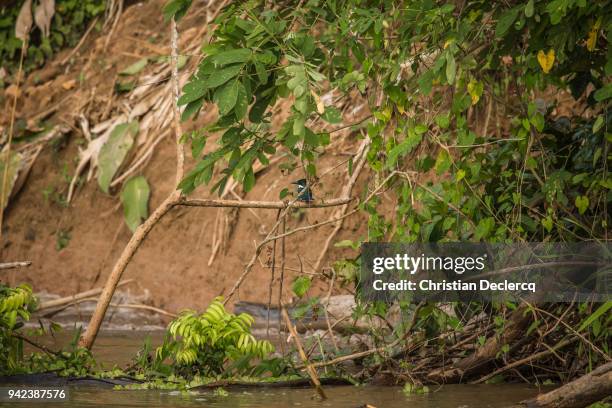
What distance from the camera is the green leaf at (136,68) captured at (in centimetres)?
1005

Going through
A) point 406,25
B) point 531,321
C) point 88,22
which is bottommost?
point 531,321

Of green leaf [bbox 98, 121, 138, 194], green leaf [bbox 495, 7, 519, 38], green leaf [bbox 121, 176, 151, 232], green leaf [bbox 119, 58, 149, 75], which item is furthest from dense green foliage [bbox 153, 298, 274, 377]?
green leaf [bbox 119, 58, 149, 75]

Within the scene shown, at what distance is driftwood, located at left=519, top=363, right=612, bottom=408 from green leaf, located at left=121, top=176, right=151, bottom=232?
550cm

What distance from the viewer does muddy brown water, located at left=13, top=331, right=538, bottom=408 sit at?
→ 15.1 ft

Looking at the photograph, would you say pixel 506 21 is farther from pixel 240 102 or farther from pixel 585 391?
pixel 585 391

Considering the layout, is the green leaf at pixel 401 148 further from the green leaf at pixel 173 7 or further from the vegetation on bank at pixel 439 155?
the green leaf at pixel 173 7

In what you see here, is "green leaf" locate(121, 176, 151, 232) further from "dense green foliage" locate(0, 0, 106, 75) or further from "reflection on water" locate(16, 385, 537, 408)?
"reflection on water" locate(16, 385, 537, 408)

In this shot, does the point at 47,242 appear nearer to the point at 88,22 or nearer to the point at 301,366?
the point at 88,22

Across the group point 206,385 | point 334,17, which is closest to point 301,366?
point 206,385

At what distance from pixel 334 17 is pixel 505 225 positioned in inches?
52.2

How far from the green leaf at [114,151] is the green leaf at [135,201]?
0.22 meters

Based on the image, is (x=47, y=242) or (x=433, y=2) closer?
(x=433, y=2)

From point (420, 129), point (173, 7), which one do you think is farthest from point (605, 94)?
point (173, 7)

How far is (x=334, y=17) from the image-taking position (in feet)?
16.8
